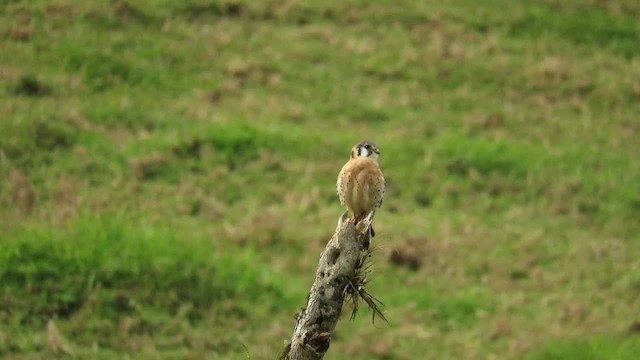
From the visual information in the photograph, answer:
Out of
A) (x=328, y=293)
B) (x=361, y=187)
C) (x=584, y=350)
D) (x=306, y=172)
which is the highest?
(x=306, y=172)

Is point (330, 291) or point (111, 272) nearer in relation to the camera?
point (330, 291)

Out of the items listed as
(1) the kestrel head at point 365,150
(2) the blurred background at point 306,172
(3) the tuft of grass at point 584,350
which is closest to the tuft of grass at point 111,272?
(2) the blurred background at point 306,172

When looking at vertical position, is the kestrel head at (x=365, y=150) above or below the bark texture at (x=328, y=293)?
above

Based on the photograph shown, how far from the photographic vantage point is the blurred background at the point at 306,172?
36.2 feet

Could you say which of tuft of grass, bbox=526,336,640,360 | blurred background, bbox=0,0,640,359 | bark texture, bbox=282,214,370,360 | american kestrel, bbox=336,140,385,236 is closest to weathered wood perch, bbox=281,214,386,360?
bark texture, bbox=282,214,370,360

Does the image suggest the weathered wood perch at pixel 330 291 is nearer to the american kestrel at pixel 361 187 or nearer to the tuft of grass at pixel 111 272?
the american kestrel at pixel 361 187

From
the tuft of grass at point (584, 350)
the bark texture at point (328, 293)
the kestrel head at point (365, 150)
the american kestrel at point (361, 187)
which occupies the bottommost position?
the bark texture at point (328, 293)

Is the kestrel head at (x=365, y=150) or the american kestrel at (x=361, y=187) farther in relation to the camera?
the kestrel head at (x=365, y=150)

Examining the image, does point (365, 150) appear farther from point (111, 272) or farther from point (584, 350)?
point (584, 350)

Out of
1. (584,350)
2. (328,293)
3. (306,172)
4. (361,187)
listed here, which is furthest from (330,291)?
(306,172)

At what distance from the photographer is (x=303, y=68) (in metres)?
18.0

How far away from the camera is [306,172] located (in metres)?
14.6

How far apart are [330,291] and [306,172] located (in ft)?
32.0

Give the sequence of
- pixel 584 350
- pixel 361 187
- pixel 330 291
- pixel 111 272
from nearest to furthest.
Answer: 1. pixel 330 291
2. pixel 361 187
3. pixel 111 272
4. pixel 584 350
